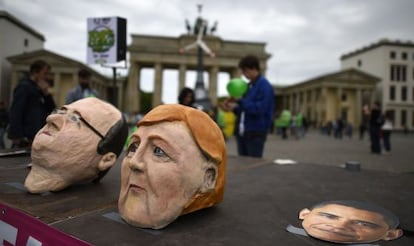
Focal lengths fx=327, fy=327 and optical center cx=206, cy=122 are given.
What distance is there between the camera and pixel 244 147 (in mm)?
5098

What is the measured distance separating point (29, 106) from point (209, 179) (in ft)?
10.8

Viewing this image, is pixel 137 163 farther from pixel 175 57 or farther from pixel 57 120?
pixel 175 57

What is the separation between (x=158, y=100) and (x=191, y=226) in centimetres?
4990

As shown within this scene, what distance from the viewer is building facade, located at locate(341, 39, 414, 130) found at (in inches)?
2240

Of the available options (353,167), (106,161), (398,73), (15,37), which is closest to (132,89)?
(15,37)

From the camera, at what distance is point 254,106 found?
4480 millimetres

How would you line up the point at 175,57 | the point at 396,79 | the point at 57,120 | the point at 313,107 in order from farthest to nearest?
the point at 396,79
the point at 313,107
the point at 175,57
the point at 57,120

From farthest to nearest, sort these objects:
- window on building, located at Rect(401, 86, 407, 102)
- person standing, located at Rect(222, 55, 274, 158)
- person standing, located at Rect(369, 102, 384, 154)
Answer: window on building, located at Rect(401, 86, 407, 102) → person standing, located at Rect(369, 102, 384, 154) → person standing, located at Rect(222, 55, 274, 158)

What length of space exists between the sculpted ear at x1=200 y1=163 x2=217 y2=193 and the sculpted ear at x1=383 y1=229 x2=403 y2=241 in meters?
0.93

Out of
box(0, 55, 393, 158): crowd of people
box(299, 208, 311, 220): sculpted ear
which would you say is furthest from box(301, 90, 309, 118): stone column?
box(299, 208, 311, 220): sculpted ear

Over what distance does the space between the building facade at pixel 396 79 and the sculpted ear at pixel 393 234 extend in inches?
2460

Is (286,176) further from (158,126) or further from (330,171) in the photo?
(158,126)

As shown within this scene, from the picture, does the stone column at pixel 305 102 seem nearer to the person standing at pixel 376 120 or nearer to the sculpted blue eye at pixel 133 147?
the person standing at pixel 376 120

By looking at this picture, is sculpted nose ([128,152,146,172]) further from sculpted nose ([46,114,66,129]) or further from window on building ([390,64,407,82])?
window on building ([390,64,407,82])
